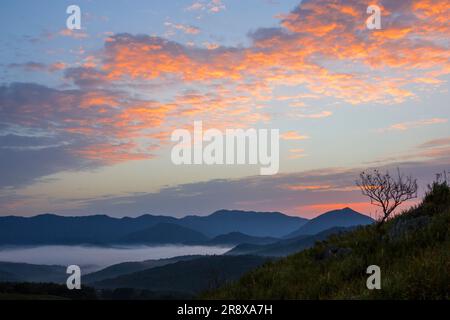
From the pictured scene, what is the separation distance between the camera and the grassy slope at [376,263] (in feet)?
34.6

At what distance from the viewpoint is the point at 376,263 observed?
1433cm

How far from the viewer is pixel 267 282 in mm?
16078

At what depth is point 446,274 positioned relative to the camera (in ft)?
33.8

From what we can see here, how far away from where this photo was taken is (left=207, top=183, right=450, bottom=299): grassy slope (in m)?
10.5

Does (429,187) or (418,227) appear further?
(429,187)

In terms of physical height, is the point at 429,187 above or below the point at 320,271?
above
